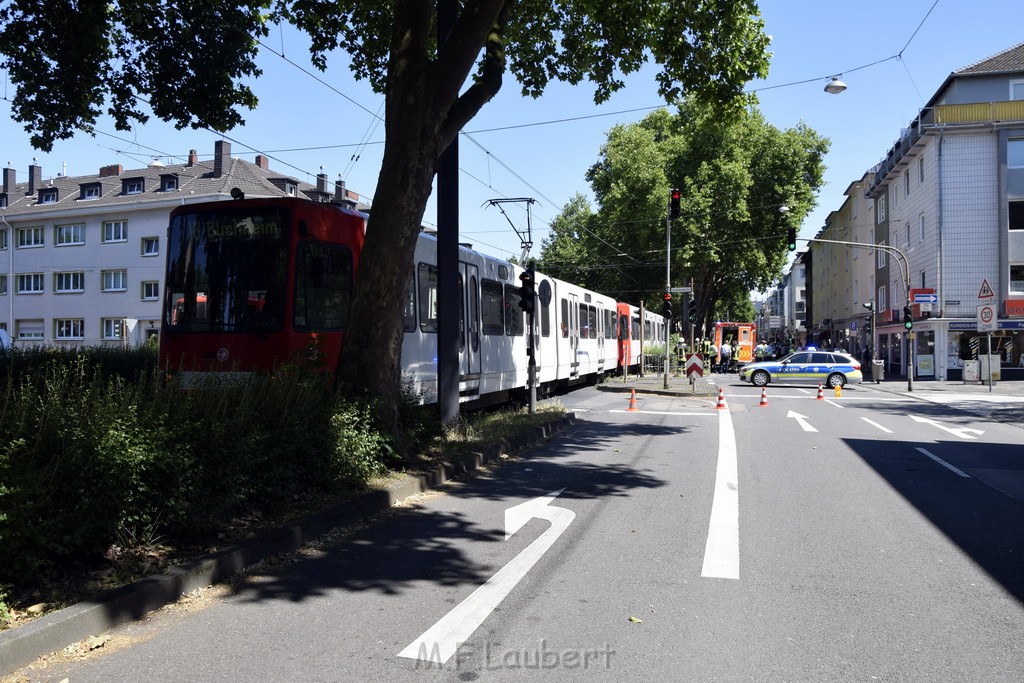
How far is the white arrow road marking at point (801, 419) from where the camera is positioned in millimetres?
15547

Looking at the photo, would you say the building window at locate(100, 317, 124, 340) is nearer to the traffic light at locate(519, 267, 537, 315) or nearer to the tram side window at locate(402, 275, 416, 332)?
the traffic light at locate(519, 267, 537, 315)

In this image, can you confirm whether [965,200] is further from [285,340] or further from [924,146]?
[285,340]

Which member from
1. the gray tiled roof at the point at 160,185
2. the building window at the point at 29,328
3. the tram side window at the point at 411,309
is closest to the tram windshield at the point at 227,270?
the tram side window at the point at 411,309

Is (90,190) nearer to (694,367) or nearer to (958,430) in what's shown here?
(694,367)

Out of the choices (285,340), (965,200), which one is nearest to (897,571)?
(285,340)

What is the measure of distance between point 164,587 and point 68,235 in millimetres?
48010

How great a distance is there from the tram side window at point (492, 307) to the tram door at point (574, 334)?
744cm

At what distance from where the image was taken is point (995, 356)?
108ft

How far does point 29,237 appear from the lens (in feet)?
156

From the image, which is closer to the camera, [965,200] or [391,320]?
[391,320]

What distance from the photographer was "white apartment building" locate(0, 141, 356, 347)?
1727 inches

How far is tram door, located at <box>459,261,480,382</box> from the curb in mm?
6418

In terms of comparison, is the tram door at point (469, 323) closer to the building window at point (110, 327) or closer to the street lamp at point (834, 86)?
the street lamp at point (834, 86)

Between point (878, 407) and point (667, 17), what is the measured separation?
13.8m
